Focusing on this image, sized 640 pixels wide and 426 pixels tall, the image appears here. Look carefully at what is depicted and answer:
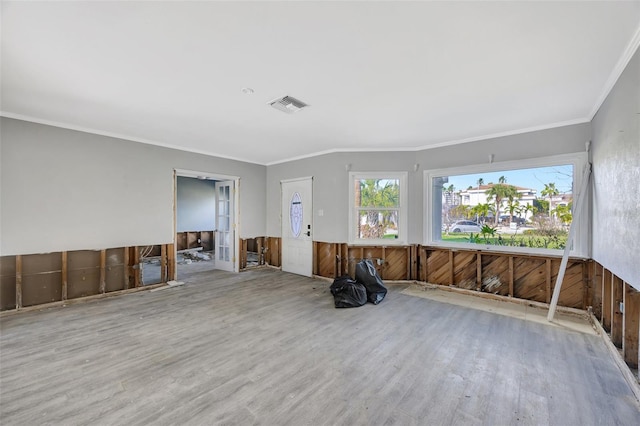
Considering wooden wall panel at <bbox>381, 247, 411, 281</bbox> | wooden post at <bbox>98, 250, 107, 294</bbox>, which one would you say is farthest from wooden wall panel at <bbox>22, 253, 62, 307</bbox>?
wooden wall panel at <bbox>381, 247, 411, 281</bbox>

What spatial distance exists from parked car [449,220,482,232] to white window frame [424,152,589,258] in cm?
25

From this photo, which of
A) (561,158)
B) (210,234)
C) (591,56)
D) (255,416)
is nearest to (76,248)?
(255,416)

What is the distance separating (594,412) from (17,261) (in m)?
6.54

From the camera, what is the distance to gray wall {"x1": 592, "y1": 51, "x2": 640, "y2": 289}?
6.89 ft

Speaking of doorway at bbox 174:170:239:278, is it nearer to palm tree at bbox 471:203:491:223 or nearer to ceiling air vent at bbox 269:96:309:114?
ceiling air vent at bbox 269:96:309:114

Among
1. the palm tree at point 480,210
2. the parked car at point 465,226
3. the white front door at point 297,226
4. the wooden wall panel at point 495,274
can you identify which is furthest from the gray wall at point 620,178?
the white front door at point 297,226

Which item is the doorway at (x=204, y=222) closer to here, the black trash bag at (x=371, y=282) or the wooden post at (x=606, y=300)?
the black trash bag at (x=371, y=282)

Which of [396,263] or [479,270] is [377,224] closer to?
[396,263]

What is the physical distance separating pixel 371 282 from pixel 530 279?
243 centimetres

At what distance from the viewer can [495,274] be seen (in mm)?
4430

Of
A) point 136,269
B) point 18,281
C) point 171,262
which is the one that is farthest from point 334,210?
point 18,281

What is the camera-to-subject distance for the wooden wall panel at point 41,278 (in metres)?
3.82

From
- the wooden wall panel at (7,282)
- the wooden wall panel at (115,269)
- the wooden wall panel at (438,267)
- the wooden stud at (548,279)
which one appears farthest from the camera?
the wooden wall panel at (438,267)

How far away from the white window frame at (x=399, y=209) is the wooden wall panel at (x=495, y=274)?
142cm
